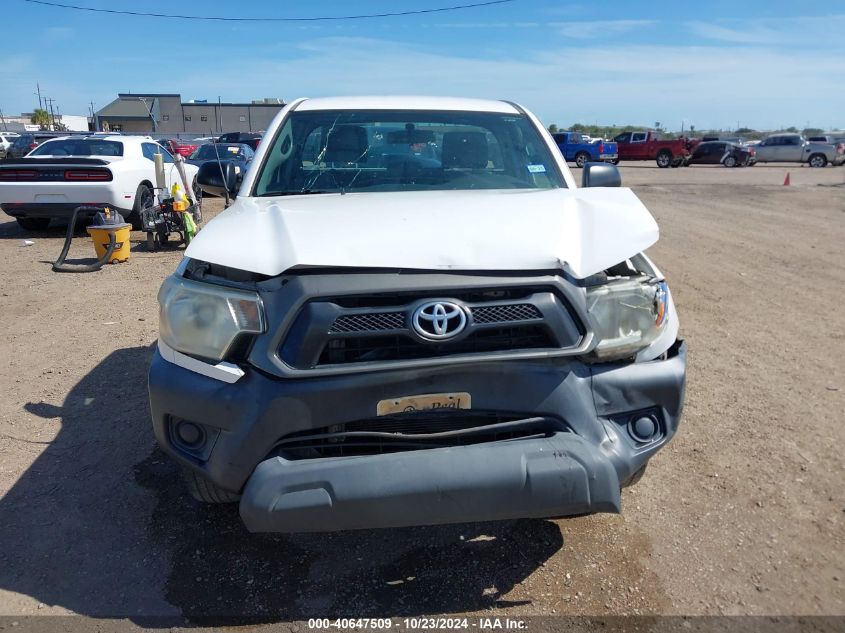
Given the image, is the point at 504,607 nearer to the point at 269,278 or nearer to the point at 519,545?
the point at 519,545

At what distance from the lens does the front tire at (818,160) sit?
34406 millimetres

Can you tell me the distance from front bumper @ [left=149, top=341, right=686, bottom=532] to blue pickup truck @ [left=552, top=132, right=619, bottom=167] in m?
30.7

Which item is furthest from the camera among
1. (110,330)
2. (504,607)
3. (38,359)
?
(110,330)

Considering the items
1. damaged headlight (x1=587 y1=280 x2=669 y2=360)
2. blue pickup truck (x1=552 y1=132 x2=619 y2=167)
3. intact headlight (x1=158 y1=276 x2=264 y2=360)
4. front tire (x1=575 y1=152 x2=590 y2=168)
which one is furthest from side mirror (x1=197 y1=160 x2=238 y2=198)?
front tire (x1=575 y1=152 x2=590 y2=168)

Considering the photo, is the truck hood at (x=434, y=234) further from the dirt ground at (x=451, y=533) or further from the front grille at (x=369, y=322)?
the dirt ground at (x=451, y=533)

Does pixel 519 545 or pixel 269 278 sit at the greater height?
pixel 269 278

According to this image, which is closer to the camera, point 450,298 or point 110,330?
point 450,298

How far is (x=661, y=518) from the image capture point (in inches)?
124

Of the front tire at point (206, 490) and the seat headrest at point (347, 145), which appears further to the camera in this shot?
the seat headrest at point (347, 145)

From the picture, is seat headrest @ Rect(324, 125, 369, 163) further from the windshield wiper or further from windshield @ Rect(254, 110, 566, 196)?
the windshield wiper

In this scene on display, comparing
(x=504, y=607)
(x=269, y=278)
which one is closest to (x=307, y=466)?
(x=269, y=278)

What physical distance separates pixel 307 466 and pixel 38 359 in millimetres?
4076

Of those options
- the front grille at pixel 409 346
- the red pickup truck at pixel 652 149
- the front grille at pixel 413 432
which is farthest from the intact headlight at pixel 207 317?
the red pickup truck at pixel 652 149

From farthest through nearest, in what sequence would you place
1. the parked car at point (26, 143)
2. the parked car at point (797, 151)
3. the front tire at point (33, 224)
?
the parked car at point (797, 151), the parked car at point (26, 143), the front tire at point (33, 224)
